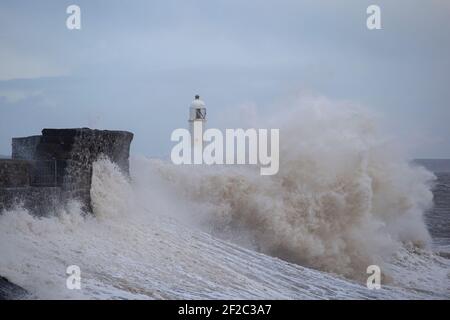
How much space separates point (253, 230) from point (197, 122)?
12.5 ft

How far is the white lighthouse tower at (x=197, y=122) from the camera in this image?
1167 centimetres

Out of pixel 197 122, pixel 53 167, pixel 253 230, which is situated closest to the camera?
pixel 53 167

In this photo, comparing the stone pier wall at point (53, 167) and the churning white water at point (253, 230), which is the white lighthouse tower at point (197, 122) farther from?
the stone pier wall at point (53, 167)

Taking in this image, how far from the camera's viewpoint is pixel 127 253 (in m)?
5.61

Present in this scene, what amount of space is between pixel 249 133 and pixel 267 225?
260 cm

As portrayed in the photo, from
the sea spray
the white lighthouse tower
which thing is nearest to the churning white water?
the sea spray

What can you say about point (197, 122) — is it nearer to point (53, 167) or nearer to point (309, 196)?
point (309, 196)

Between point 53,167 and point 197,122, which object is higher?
point 197,122

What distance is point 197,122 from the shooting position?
38.8 feet

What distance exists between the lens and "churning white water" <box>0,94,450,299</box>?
199 inches

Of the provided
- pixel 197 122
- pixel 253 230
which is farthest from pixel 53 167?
pixel 197 122

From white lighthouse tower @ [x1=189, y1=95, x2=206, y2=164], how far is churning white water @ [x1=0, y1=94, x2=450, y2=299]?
1793 mm

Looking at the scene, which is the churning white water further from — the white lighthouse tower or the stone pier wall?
the white lighthouse tower
